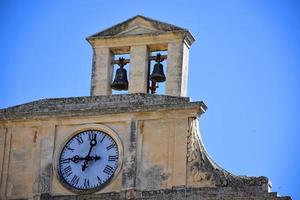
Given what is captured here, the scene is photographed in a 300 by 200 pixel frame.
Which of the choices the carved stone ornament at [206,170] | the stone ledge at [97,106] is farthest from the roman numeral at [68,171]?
the carved stone ornament at [206,170]

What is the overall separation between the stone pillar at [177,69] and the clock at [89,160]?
185cm

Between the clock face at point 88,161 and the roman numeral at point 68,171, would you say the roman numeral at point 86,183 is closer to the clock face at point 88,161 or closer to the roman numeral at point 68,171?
the clock face at point 88,161

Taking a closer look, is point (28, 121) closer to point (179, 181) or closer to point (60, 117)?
point (60, 117)

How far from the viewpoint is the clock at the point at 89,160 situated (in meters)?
49.1

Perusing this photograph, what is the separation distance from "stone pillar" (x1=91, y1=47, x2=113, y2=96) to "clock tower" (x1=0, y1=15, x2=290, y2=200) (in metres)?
0.02

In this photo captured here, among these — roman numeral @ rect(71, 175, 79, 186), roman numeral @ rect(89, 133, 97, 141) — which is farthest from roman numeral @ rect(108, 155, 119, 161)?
roman numeral @ rect(71, 175, 79, 186)

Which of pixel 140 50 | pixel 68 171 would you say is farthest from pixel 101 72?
pixel 68 171

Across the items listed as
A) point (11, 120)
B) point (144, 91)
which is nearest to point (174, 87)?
point (144, 91)

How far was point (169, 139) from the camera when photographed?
48938mm

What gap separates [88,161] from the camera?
49344 millimetres

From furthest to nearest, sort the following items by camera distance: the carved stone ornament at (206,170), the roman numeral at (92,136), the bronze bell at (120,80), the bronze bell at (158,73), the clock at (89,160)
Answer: the bronze bell at (120,80) → the bronze bell at (158,73) → the roman numeral at (92,136) → the clock at (89,160) → the carved stone ornament at (206,170)

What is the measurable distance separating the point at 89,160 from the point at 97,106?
4.58 ft

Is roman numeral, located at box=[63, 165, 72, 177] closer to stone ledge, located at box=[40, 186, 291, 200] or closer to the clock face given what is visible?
the clock face

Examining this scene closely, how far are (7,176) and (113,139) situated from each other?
277 cm
